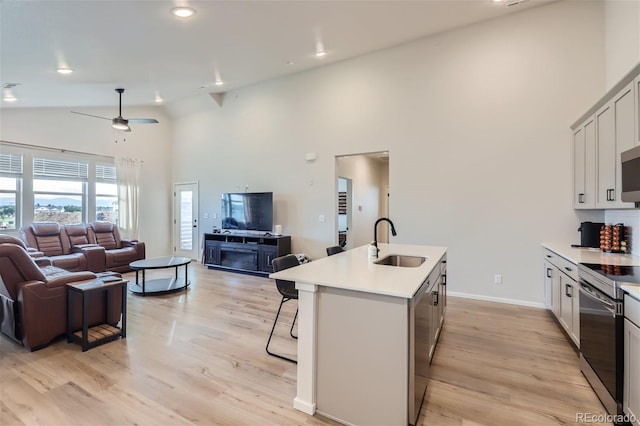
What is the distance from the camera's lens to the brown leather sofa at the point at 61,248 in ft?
17.4

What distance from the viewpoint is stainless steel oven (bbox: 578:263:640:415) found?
6.07 ft

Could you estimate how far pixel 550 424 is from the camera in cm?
192

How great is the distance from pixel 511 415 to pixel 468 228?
118 inches

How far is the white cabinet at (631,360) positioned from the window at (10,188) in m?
8.29

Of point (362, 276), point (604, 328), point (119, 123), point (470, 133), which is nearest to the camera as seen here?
point (604, 328)

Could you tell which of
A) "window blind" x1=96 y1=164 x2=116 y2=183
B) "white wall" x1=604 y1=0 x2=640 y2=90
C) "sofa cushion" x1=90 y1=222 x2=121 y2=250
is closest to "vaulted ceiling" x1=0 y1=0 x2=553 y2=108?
"white wall" x1=604 y1=0 x2=640 y2=90

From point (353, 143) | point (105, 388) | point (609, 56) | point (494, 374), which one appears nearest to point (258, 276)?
point (353, 143)

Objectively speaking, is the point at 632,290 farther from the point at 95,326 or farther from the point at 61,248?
the point at 61,248

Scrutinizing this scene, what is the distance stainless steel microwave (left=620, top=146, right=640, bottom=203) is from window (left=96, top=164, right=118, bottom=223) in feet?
28.1

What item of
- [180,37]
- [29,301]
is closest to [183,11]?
[180,37]

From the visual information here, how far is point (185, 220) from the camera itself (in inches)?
320

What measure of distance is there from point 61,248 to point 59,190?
4.43 ft

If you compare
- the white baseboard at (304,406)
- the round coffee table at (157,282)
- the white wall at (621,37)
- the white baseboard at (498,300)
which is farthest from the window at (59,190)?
the white wall at (621,37)

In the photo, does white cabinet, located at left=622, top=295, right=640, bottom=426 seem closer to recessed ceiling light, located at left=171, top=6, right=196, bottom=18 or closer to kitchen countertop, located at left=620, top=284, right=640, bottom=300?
kitchen countertop, located at left=620, top=284, right=640, bottom=300
